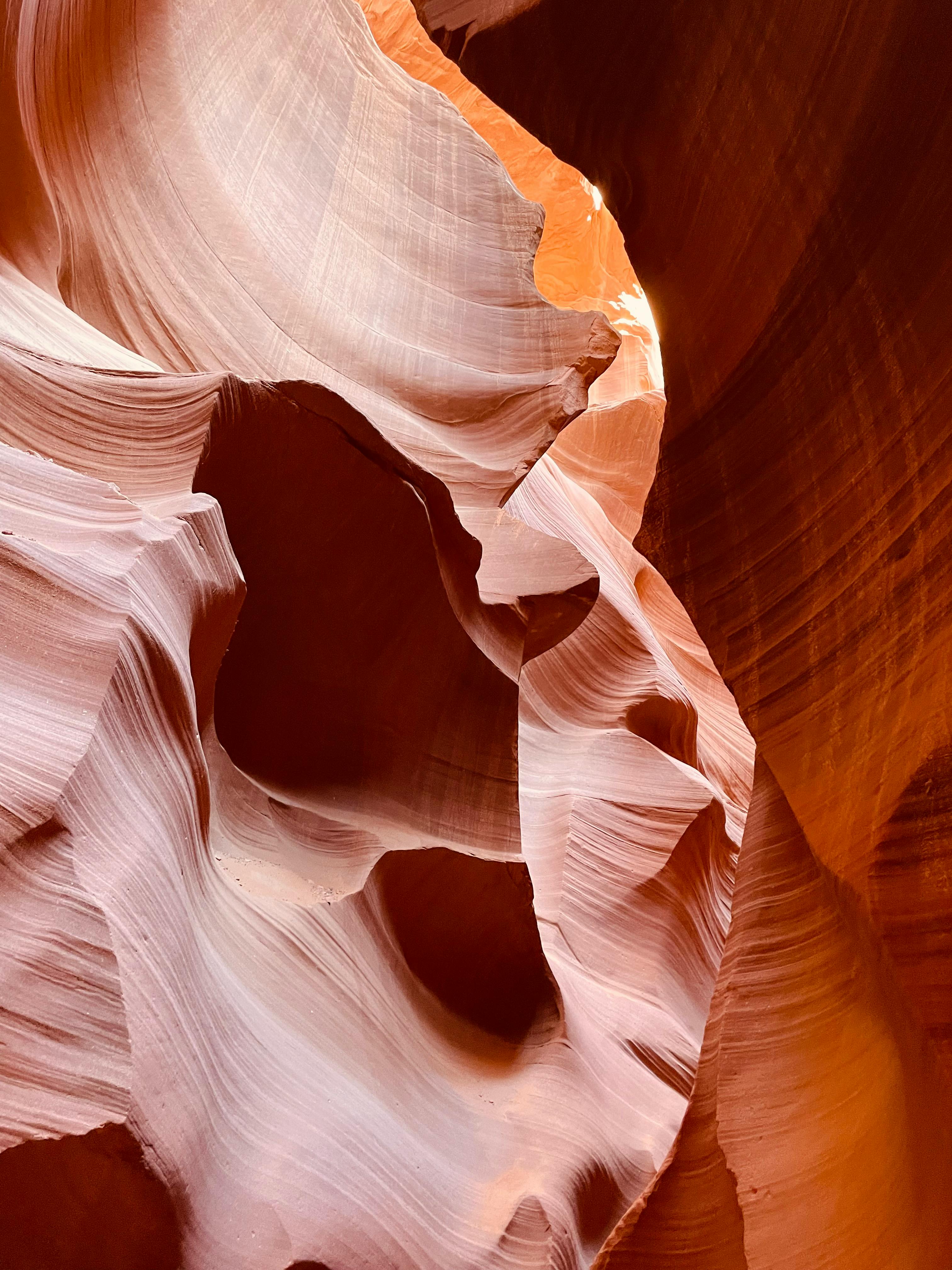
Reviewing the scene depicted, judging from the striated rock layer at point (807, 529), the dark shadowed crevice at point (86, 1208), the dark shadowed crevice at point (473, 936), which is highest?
the striated rock layer at point (807, 529)

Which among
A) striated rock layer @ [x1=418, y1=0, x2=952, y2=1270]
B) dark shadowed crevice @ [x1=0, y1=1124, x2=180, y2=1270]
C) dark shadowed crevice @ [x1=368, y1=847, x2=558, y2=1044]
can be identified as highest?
striated rock layer @ [x1=418, y1=0, x2=952, y2=1270]

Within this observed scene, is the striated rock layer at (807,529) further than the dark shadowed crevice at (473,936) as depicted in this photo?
No

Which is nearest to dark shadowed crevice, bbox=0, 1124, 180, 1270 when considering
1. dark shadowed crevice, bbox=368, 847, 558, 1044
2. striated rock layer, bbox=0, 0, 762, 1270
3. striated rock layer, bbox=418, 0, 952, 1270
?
striated rock layer, bbox=0, 0, 762, 1270

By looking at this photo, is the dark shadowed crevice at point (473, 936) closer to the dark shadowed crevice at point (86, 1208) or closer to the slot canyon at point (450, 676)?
the slot canyon at point (450, 676)

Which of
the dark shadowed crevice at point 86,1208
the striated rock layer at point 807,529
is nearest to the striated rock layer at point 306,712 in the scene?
the dark shadowed crevice at point 86,1208

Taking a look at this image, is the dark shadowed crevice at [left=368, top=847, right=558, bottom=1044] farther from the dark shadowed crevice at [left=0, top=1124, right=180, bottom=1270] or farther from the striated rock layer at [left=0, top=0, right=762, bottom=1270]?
the dark shadowed crevice at [left=0, top=1124, right=180, bottom=1270]

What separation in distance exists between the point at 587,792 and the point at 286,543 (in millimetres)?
1969

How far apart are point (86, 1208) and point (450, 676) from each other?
1746 mm

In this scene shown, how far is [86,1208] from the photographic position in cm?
162

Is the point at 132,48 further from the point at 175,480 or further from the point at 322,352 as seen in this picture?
the point at 175,480

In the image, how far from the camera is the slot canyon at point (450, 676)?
1623 mm

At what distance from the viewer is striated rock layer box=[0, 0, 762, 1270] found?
1.75 meters

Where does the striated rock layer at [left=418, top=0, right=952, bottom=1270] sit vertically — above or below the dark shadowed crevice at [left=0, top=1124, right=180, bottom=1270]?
above

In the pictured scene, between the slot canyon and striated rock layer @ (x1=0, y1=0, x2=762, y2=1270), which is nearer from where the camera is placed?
the slot canyon
